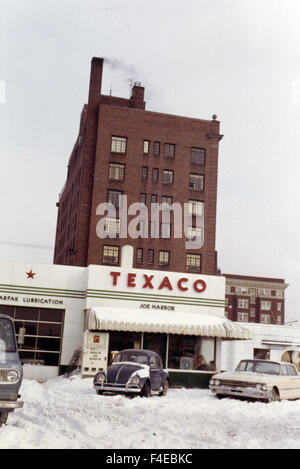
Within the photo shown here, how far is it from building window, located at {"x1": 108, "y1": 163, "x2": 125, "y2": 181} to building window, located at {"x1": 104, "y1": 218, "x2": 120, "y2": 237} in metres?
3.86

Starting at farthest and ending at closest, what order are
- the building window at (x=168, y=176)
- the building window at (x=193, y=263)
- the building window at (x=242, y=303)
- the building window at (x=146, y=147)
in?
the building window at (x=242, y=303), the building window at (x=168, y=176), the building window at (x=146, y=147), the building window at (x=193, y=263)

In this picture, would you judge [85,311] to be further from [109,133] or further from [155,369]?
[109,133]

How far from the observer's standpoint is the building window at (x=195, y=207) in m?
51.9

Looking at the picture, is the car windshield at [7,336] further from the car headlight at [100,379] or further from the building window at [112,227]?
the building window at [112,227]

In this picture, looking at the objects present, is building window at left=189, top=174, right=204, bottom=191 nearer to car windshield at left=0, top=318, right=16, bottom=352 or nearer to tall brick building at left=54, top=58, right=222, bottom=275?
tall brick building at left=54, top=58, right=222, bottom=275

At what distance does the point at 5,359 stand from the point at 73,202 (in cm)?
4700

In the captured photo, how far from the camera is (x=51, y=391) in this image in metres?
19.8

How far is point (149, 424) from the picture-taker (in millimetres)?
11188

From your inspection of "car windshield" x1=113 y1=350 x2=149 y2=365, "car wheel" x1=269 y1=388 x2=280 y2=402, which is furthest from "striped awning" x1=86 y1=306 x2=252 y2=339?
"car wheel" x1=269 y1=388 x2=280 y2=402

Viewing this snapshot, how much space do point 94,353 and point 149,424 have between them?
15.1 metres

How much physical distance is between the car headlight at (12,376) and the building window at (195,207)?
4254 centimetres

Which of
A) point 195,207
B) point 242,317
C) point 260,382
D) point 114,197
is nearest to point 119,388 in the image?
point 260,382

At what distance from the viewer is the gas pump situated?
25.6 m

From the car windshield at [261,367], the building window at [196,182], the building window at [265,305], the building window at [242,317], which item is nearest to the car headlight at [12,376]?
the car windshield at [261,367]
